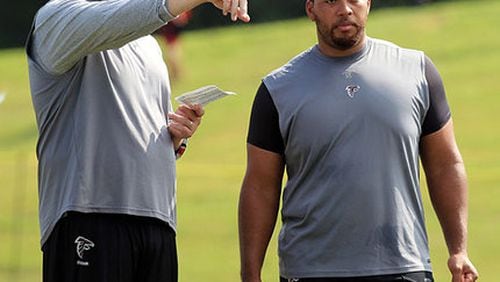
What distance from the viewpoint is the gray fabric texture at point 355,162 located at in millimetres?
5859

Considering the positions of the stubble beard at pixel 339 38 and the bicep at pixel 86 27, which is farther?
the stubble beard at pixel 339 38

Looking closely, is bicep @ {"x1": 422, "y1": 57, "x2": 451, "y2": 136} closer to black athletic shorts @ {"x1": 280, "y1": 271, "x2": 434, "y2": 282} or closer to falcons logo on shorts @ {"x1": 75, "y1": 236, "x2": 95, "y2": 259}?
black athletic shorts @ {"x1": 280, "y1": 271, "x2": 434, "y2": 282}

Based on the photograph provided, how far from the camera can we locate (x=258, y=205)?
6117mm

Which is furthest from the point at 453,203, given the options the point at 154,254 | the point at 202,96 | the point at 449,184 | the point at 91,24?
the point at 91,24

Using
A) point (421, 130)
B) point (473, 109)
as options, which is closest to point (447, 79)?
point (473, 109)

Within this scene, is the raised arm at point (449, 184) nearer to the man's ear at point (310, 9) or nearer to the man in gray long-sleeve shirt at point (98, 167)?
the man's ear at point (310, 9)

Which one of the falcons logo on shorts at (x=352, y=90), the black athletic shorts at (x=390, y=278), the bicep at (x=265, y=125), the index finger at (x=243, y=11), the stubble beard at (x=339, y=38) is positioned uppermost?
the index finger at (x=243, y=11)

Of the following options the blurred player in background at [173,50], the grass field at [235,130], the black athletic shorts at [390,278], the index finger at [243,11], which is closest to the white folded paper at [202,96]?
the index finger at [243,11]

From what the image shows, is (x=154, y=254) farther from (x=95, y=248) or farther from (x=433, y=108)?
(x=433, y=108)

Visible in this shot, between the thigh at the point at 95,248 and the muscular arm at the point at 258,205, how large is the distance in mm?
604

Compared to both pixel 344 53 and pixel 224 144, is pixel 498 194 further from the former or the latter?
pixel 344 53

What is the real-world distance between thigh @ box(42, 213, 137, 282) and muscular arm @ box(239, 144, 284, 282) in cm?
60

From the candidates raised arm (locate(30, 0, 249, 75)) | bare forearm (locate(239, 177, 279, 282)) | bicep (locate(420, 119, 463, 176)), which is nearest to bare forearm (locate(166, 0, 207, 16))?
raised arm (locate(30, 0, 249, 75))

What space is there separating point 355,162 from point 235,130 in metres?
16.7
